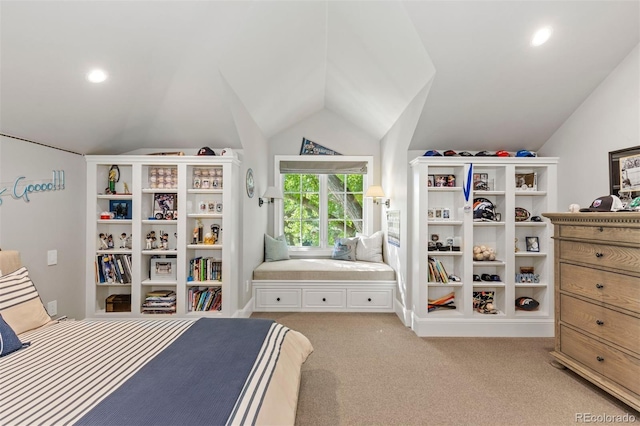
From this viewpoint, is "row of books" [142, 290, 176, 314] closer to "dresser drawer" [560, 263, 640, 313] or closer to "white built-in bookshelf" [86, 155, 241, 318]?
"white built-in bookshelf" [86, 155, 241, 318]

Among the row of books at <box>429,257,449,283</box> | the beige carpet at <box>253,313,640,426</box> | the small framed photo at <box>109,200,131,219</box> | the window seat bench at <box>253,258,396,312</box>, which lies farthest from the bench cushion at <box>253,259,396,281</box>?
the small framed photo at <box>109,200,131,219</box>

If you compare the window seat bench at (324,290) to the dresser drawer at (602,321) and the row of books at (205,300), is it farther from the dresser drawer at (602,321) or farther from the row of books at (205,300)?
the dresser drawer at (602,321)

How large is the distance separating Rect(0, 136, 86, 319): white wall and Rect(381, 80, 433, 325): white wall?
10.9 feet

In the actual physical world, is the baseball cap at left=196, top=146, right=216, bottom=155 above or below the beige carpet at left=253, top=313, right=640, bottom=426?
above

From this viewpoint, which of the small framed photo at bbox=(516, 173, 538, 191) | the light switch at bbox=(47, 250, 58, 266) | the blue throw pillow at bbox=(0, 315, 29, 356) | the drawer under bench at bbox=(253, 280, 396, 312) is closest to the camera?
the blue throw pillow at bbox=(0, 315, 29, 356)

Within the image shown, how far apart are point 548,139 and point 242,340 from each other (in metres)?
3.61

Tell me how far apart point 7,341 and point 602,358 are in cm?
351

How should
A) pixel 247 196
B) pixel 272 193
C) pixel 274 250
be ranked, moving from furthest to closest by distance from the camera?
pixel 274 250, pixel 272 193, pixel 247 196

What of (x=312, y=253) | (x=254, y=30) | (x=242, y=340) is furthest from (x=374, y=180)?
(x=242, y=340)

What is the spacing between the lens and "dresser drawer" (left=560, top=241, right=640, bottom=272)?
2.04 meters

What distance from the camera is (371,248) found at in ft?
15.5

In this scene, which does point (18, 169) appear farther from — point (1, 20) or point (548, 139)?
point (548, 139)

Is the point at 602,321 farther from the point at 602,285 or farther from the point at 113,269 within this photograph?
the point at 113,269

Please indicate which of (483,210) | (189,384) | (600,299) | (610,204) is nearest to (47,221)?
(189,384)
